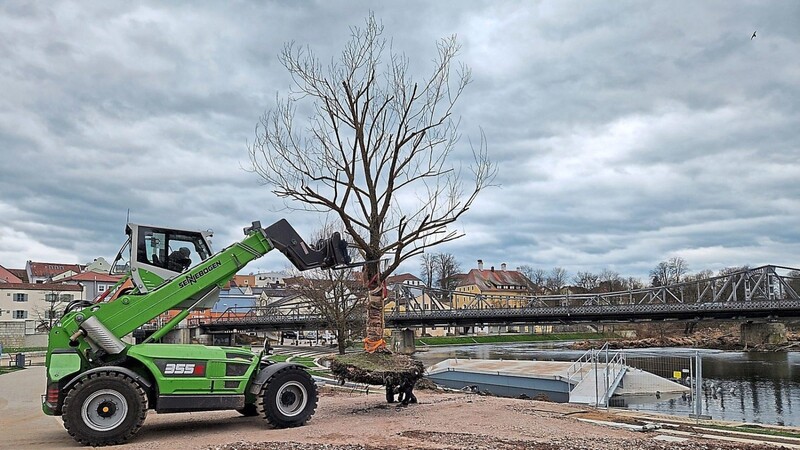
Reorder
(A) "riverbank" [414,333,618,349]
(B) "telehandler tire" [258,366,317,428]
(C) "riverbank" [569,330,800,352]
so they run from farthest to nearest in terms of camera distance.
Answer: (A) "riverbank" [414,333,618,349] → (C) "riverbank" [569,330,800,352] → (B) "telehandler tire" [258,366,317,428]

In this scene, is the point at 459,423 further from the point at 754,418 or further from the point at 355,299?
the point at 355,299

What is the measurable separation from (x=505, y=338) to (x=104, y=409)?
8819cm

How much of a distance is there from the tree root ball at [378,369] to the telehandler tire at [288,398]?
4.95 ft

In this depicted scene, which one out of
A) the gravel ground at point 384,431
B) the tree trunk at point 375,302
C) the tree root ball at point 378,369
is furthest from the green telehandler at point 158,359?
the tree trunk at point 375,302

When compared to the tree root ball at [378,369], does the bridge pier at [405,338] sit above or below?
below

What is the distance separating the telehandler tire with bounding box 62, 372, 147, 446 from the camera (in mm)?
9336

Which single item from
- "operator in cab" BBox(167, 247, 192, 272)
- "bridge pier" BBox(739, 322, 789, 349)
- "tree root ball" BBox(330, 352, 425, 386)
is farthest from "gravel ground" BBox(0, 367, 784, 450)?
"bridge pier" BBox(739, 322, 789, 349)

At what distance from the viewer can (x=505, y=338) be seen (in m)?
94.5

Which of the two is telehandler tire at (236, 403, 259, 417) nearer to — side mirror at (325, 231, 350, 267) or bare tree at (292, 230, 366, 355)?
side mirror at (325, 231, 350, 267)

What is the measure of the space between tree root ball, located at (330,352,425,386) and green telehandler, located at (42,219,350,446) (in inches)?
60.3

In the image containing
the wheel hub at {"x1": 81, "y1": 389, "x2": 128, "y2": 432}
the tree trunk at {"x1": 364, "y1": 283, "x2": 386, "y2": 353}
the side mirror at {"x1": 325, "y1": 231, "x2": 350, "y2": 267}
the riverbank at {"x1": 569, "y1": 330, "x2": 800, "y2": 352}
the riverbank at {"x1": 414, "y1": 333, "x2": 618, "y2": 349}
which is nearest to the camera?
the wheel hub at {"x1": 81, "y1": 389, "x2": 128, "y2": 432}

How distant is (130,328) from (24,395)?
→ 36.5ft

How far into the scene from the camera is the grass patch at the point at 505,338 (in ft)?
276

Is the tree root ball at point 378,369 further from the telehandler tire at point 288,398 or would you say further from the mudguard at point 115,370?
the mudguard at point 115,370
